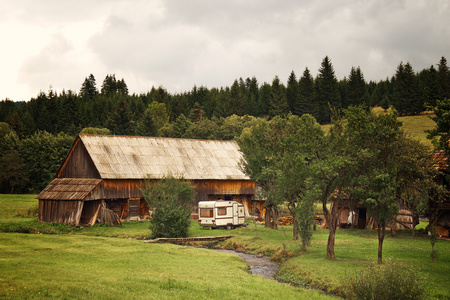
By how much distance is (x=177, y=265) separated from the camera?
76.1 ft

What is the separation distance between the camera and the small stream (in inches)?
965

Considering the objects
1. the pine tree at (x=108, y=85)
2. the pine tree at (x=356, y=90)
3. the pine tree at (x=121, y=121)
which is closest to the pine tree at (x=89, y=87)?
the pine tree at (x=108, y=85)

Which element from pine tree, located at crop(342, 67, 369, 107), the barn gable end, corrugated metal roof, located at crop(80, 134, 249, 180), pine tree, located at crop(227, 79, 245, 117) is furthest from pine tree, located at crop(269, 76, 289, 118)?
the barn gable end

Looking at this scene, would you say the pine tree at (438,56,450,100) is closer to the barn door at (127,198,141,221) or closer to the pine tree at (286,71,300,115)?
the pine tree at (286,71,300,115)

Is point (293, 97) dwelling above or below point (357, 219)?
above

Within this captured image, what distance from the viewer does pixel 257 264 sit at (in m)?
27.5

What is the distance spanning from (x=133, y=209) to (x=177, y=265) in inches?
1000

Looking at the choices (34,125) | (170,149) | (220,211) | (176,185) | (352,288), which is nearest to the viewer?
(352,288)

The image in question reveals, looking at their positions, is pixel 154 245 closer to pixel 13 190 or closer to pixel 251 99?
pixel 13 190

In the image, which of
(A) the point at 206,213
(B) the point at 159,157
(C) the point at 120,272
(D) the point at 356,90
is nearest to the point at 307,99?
(D) the point at 356,90

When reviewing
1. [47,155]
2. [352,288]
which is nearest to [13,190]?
[47,155]

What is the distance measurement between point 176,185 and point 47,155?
45.8m

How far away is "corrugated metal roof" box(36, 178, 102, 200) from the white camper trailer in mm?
11920

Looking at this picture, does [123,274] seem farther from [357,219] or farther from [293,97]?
[293,97]
